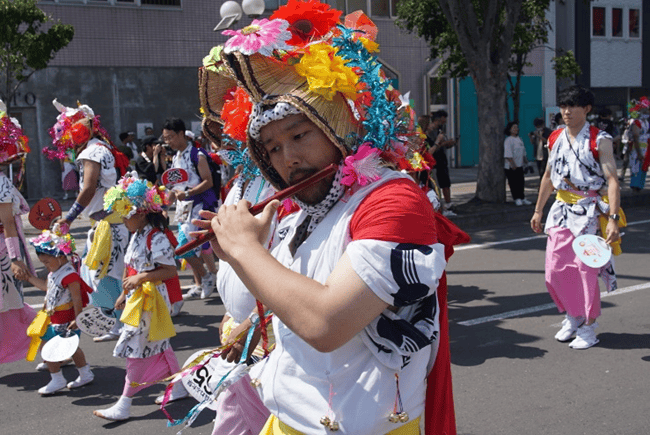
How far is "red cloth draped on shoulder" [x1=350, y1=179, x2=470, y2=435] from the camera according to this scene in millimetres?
1818

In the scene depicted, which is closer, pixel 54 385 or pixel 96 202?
pixel 54 385

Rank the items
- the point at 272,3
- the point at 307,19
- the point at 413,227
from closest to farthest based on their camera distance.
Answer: the point at 413,227 → the point at 307,19 → the point at 272,3

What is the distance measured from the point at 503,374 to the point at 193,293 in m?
4.08

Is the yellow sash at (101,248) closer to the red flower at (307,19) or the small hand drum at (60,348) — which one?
the small hand drum at (60,348)

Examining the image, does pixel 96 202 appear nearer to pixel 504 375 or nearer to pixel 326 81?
pixel 504 375

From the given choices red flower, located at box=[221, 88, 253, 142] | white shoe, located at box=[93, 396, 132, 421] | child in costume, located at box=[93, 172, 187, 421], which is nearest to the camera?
red flower, located at box=[221, 88, 253, 142]

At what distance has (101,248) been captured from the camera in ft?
20.7

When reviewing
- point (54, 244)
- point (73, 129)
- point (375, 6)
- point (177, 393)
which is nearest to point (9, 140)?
point (73, 129)

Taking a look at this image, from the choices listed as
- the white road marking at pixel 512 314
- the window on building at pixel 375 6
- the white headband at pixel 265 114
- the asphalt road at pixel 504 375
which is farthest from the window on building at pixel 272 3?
the white headband at pixel 265 114

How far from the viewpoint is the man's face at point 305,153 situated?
2062 millimetres

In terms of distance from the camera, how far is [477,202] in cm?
1445

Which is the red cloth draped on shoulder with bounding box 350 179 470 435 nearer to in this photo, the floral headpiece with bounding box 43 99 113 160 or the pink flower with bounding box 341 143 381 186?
the pink flower with bounding box 341 143 381 186

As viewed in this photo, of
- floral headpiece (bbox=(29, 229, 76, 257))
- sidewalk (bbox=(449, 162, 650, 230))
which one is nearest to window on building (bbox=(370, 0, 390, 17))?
sidewalk (bbox=(449, 162, 650, 230))

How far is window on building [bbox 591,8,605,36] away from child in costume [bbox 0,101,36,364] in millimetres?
28271
